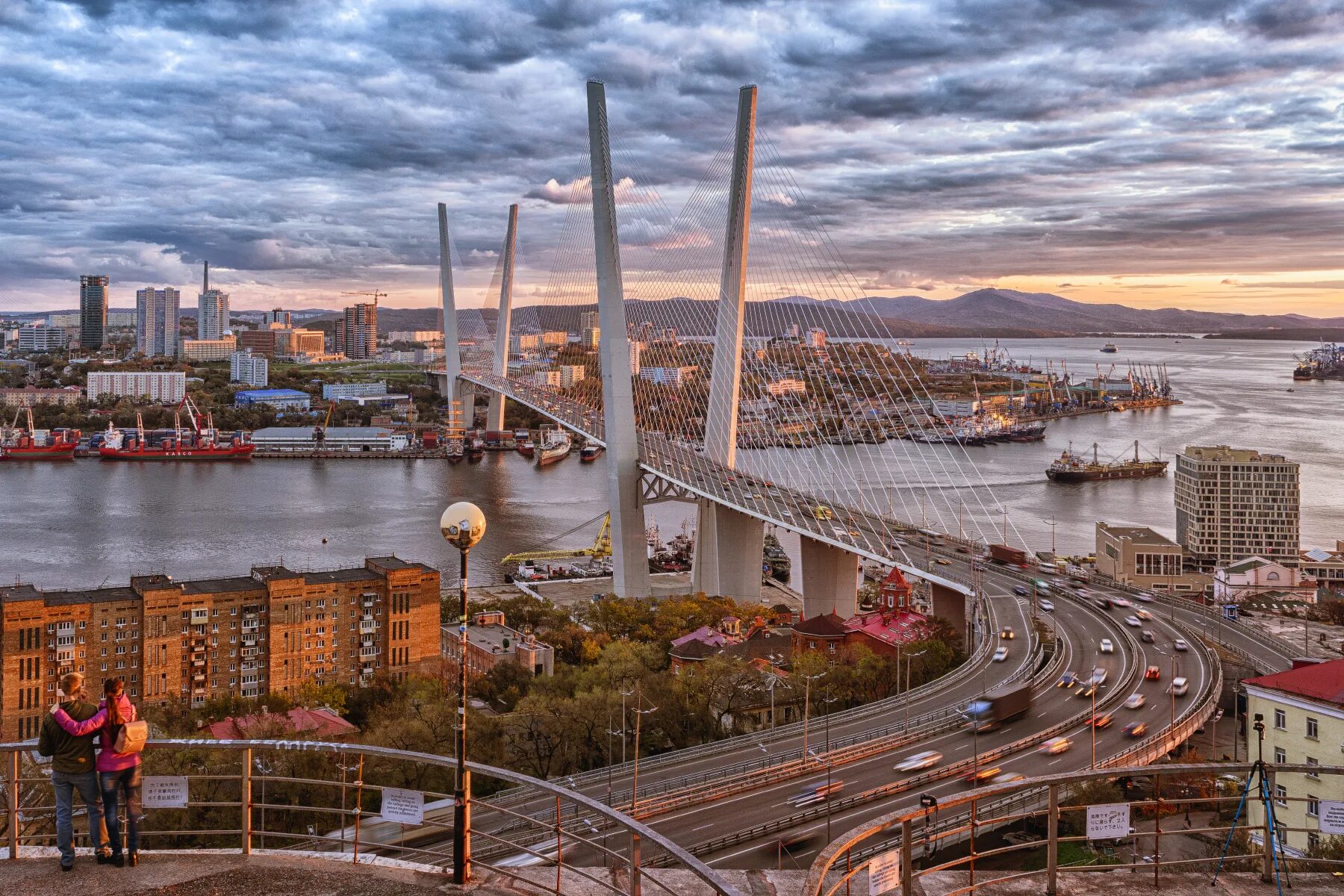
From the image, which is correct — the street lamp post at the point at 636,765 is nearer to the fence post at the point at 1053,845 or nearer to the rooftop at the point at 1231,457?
the fence post at the point at 1053,845

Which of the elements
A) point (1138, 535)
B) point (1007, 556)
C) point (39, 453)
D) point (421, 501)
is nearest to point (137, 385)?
point (39, 453)

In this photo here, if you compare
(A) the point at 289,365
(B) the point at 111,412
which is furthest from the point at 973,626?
(A) the point at 289,365

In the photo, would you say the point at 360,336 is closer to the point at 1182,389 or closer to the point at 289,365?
the point at 289,365

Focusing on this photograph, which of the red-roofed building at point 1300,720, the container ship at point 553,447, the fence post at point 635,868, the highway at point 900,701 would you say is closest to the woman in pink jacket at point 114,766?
the highway at point 900,701

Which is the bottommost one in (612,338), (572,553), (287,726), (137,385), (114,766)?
(572,553)

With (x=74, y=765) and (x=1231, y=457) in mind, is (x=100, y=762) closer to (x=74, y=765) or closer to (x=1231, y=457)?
(x=74, y=765)

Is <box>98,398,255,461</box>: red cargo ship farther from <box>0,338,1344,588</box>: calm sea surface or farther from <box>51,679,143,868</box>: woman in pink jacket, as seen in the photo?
<box>51,679,143,868</box>: woman in pink jacket
